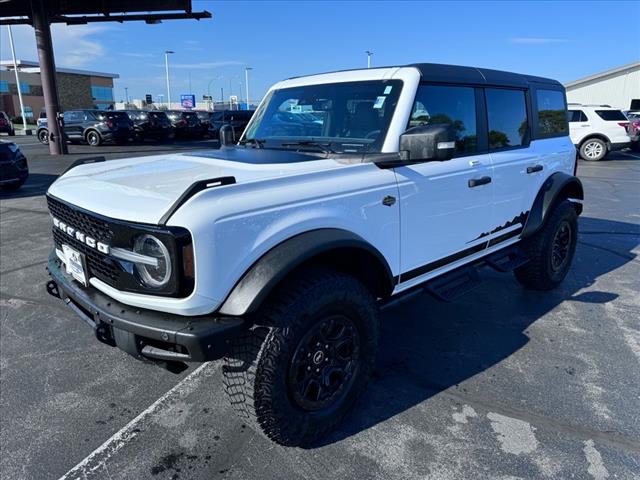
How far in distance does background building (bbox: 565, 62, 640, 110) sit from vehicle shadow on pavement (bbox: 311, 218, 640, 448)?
3150 centimetres

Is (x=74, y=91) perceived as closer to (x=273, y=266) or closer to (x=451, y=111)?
(x=451, y=111)

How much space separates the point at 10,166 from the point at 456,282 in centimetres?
981

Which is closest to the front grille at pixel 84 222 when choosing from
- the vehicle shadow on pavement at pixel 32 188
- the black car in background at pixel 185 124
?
the vehicle shadow on pavement at pixel 32 188

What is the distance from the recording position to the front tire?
2.26 metres

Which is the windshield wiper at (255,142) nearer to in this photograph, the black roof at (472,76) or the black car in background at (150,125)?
the black roof at (472,76)

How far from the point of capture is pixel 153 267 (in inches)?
84.0

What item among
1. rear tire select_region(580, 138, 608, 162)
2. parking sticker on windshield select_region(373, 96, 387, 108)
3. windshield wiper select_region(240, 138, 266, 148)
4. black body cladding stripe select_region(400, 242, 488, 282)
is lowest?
rear tire select_region(580, 138, 608, 162)

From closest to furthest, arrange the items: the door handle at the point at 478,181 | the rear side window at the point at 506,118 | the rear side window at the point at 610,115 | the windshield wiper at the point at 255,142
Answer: the door handle at the point at 478,181 < the windshield wiper at the point at 255,142 < the rear side window at the point at 506,118 < the rear side window at the point at 610,115

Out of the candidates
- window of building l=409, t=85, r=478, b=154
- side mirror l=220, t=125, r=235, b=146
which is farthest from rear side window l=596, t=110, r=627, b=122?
side mirror l=220, t=125, r=235, b=146

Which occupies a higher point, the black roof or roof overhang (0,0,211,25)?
roof overhang (0,0,211,25)

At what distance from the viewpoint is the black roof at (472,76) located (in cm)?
323

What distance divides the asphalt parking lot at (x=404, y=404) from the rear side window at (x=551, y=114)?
5.17 feet

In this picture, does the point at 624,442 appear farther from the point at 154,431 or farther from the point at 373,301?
the point at 154,431

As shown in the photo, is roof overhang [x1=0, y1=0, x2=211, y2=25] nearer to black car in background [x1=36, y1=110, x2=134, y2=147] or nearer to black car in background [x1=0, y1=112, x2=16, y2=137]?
black car in background [x1=36, y1=110, x2=134, y2=147]
